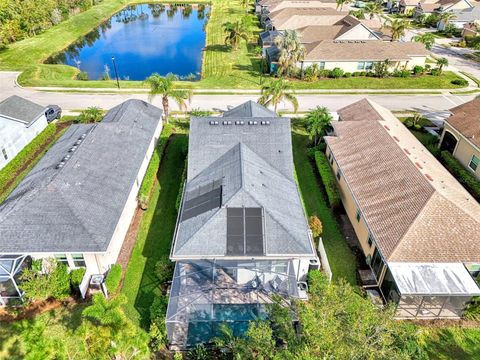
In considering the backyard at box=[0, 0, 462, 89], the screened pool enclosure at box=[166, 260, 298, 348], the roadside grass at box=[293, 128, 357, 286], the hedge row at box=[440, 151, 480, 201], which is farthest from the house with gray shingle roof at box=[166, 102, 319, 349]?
the backyard at box=[0, 0, 462, 89]

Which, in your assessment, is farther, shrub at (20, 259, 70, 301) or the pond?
the pond

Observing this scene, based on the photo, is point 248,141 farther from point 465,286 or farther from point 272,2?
point 272,2

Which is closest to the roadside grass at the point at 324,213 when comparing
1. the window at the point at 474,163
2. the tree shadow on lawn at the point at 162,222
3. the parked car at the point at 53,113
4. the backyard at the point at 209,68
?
the tree shadow on lawn at the point at 162,222

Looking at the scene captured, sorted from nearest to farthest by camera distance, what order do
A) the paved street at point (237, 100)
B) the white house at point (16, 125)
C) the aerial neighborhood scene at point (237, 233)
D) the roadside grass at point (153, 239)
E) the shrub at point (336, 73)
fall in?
the aerial neighborhood scene at point (237, 233) → the roadside grass at point (153, 239) → the white house at point (16, 125) → the paved street at point (237, 100) → the shrub at point (336, 73)

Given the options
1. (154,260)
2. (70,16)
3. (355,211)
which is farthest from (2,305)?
(70,16)

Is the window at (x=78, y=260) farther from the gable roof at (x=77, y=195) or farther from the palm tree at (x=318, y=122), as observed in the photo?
the palm tree at (x=318, y=122)

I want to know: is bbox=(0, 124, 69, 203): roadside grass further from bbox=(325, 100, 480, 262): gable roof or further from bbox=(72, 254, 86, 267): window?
bbox=(325, 100, 480, 262): gable roof

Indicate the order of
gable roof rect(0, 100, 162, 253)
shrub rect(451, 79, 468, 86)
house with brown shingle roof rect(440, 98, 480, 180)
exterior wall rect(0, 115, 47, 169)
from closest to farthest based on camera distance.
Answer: gable roof rect(0, 100, 162, 253)
house with brown shingle roof rect(440, 98, 480, 180)
exterior wall rect(0, 115, 47, 169)
shrub rect(451, 79, 468, 86)
